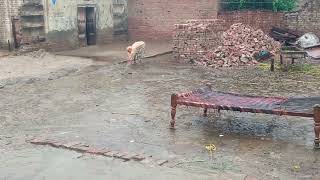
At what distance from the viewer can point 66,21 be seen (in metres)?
18.5

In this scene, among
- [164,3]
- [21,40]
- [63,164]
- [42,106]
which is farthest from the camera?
[164,3]

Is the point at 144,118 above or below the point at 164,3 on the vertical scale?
below

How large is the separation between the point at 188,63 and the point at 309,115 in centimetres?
886

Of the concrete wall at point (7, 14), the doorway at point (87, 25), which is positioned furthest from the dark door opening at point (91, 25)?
the concrete wall at point (7, 14)

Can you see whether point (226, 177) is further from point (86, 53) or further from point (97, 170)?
point (86, 53)

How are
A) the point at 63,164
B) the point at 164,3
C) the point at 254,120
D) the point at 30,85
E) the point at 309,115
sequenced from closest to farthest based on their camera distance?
the point at 63,164, the point at 309,115, the point at 254,120, the point at 30,85, the point at 164,3

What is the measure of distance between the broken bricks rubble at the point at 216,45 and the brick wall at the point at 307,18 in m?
3.56

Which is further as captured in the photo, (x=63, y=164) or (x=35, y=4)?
(x=35, y=4)

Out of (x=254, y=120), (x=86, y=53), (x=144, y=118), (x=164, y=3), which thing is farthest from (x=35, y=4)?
(x=254, y=120)

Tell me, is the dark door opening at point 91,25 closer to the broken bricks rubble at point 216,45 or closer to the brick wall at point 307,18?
the broken bricks rubble at point 216,45

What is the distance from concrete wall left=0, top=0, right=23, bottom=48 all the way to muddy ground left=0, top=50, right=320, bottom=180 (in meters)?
4.20

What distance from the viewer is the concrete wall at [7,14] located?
16500mm

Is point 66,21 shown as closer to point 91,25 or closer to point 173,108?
point 91,25

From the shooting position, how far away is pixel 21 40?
16891 millimetres
